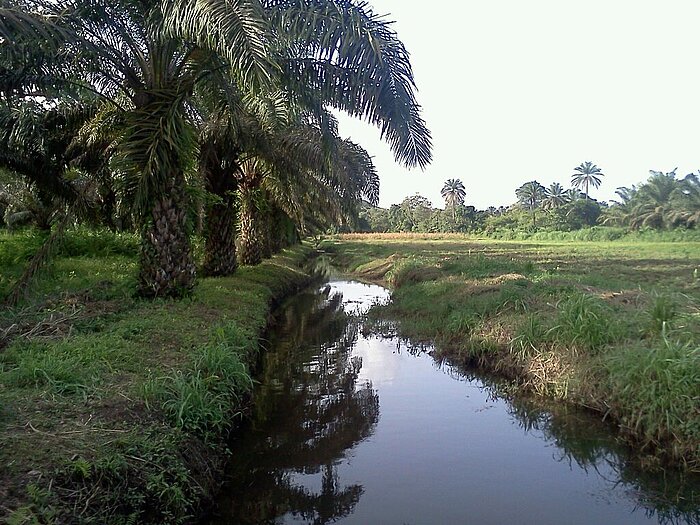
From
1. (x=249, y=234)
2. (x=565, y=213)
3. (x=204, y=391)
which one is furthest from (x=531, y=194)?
(x=204, y=391)

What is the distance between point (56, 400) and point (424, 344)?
337 inches

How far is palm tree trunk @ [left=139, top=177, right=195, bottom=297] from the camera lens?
11.2 m

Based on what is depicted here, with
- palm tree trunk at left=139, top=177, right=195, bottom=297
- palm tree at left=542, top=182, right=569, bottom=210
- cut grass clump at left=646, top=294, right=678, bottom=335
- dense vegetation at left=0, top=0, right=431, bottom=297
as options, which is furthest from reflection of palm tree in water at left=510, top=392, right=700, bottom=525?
palm tree at left=542, top=182, right=569, bottom=210

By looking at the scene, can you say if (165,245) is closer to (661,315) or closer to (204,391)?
(204,391)

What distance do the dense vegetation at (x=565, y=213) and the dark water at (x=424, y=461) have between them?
9079 millimetres

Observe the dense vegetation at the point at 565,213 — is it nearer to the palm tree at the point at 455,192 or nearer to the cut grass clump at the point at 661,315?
the palm tree at the point at 455,192

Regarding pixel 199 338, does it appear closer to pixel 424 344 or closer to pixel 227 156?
pixel 424 344

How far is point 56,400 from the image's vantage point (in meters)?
5.71

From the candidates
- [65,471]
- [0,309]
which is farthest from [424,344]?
[65,471]

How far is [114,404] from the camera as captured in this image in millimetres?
5840

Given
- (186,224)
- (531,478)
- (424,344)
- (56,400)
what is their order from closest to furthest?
(56,400)
(531,478)
(186,224)
(424,344)

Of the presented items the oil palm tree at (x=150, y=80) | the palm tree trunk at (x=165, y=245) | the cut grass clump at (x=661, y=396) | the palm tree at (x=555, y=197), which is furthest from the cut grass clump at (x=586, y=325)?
the palm tree at (x=555, y=197)

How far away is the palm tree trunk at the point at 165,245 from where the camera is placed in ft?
36.8

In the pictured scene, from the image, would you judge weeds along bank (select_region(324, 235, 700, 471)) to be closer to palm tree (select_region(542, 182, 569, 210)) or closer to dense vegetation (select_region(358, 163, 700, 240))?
dense vegetation (select_region(358, 163, 700, 240))
